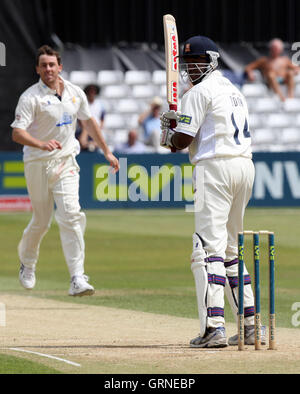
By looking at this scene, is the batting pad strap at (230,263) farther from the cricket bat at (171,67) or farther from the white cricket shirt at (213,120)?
the cricket bat at (171,67)

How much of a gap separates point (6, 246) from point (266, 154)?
6291mm

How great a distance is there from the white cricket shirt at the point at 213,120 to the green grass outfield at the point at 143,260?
198 cm

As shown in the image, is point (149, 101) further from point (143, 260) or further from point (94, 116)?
point (143, 260)

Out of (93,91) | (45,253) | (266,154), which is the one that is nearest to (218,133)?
(45,253)

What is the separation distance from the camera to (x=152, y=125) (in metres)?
21.6

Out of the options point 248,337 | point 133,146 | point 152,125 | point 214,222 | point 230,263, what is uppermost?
point 152,125

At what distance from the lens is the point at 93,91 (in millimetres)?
21141

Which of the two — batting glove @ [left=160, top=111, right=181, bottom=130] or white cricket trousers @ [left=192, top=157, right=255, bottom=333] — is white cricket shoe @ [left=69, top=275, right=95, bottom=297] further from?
batting glove @ [left=160, top=111, right=181, bottom=130]

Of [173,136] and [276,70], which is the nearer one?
[173,136]

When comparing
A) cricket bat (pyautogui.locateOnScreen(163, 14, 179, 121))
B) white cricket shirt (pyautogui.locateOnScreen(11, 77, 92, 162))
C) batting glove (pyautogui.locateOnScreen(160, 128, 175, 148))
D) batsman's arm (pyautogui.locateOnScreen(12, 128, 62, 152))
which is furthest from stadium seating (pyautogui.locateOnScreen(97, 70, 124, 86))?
batting glove (pyautogui.locateOnScreen(160, 128, 175, 148))

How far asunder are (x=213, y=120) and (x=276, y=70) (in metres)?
17.2

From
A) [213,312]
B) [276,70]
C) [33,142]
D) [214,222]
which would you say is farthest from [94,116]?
[213,312]

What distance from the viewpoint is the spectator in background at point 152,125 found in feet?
69.9

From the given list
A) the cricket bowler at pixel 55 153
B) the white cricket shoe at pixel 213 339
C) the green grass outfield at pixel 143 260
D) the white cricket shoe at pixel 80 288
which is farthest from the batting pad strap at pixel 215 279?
the cricket bowler at pixel 55 153
